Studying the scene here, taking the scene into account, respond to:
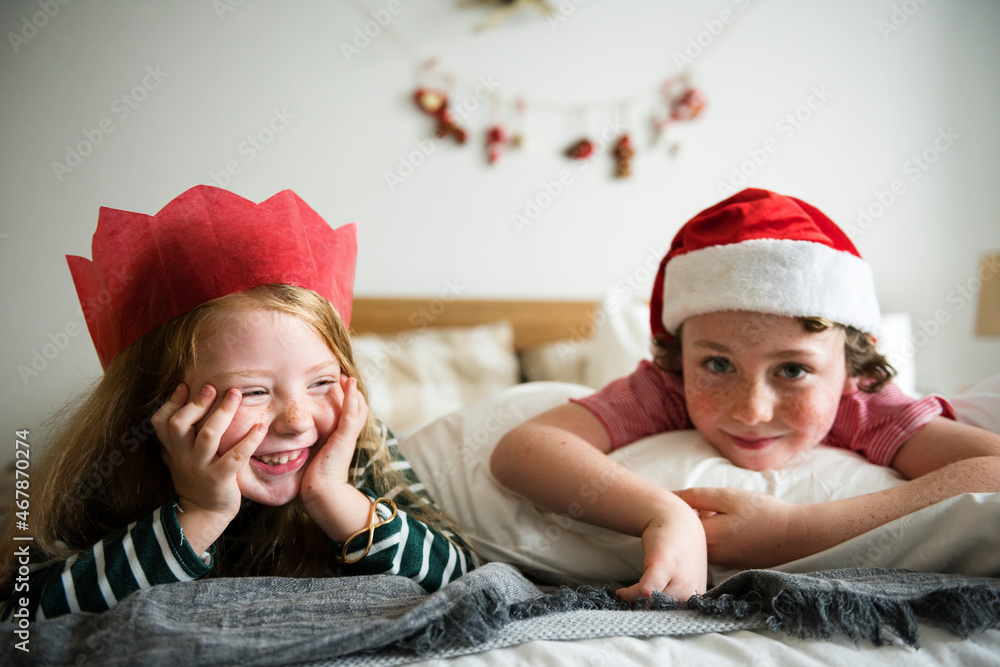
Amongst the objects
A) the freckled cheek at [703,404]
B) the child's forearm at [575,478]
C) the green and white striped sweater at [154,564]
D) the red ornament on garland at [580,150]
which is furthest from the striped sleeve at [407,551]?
the red ornament on garland at [580,150]

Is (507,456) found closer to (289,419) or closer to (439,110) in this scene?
(289,419)

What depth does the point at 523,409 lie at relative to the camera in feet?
3.15

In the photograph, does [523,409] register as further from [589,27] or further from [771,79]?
[771,79]

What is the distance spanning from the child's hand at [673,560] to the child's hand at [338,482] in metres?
0.29

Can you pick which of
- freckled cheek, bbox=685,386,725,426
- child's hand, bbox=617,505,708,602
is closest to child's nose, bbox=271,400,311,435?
child's hand, bbox=617,505,708,602

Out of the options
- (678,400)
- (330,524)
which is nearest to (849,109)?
(678,400)

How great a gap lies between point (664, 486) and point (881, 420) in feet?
1.09

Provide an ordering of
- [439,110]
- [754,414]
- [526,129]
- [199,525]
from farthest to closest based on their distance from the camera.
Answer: [526,129] → [439,110] → [754,414] → [199,525]

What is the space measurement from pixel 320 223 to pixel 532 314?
1300 mm

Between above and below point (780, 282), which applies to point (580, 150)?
above

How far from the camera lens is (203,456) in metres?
0.60

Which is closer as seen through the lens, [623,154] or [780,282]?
[780,282]

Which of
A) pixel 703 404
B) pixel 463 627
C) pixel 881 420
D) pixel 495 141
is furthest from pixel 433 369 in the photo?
pixel 463 627

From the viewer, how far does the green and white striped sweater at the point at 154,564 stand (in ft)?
1.87
